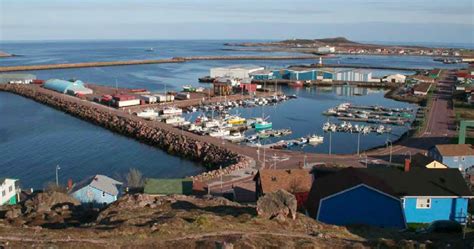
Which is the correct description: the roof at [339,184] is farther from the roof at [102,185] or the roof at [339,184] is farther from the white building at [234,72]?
the white building at [234,72]

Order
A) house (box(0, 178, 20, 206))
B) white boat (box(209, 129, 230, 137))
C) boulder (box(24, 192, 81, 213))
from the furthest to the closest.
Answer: white boat (box(209, 129, 230, 137)) → house (box(0, 178, 20, 206)) → boulder (box(24, 192, 81, 213))

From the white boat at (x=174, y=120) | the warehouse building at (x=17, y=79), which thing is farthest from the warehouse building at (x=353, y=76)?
the warehouse building at (x=17, y=79)

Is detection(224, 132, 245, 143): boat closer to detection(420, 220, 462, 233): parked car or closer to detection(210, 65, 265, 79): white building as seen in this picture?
detection(420, 220, 462, 233): parked car

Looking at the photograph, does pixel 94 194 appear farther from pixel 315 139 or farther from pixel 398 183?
pixel 315 139

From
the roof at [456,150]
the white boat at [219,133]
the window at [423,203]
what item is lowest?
the white boat at [219,133]

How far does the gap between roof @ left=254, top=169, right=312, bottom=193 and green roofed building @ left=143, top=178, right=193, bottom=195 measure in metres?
2.58

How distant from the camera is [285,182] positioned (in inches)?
669

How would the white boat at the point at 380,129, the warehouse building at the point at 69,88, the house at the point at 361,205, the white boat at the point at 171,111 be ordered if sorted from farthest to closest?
the warehouse building at the point at 69,88 < the white boat at the point at 171,111 < the white boat at the point at 380,129 < the house at the point at 361,205

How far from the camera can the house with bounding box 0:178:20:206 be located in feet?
60.1

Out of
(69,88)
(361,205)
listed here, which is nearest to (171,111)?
(69,88)

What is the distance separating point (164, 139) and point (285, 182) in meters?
16.3

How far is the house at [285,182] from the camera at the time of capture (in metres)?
16.6

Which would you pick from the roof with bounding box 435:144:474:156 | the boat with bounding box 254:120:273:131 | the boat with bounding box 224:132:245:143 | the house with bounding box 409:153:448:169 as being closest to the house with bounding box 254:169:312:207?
the house with bounding box 409:153:448:169

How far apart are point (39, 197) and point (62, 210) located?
1354 mm
